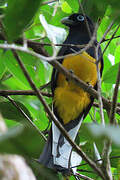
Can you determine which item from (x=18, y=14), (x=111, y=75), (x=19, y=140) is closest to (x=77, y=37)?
(x=111, y=75)

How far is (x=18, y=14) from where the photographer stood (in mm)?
1408

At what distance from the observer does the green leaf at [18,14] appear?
4.55ft

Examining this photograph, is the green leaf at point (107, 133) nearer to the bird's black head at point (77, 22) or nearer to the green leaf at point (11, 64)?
the green leaf at point (11, 64)

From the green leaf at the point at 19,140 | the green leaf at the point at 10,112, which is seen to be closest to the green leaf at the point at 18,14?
the green leaf at the point at 19,140

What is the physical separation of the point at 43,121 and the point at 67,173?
2.10 feet

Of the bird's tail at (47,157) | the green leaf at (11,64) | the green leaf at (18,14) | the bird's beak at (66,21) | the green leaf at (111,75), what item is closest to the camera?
the green leaf at (18,14)

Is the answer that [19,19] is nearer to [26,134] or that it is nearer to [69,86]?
[26,134]

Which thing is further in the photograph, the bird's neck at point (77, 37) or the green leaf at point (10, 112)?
the bird's neck at point (77, 37)

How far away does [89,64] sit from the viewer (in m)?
3.35

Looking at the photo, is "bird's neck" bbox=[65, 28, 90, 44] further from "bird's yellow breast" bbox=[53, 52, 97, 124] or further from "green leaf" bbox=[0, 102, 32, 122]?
"green leaf" bbox=[0, 102, 32, 122]

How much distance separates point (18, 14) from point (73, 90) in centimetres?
199

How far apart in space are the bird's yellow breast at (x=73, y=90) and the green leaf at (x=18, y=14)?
5.96 ft

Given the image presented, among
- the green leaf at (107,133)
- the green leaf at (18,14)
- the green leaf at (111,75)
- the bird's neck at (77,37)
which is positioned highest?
the green leaf at (18,14)

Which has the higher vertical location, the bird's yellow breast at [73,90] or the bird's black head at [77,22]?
the bird's black head at [77,22]
